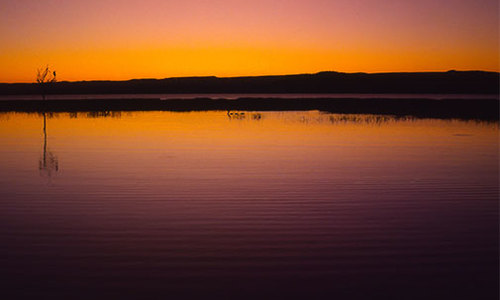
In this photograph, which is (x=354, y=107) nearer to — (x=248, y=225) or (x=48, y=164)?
(x=48, y=164)

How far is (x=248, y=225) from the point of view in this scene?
9.83 meters

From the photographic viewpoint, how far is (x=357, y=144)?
77.6 ft

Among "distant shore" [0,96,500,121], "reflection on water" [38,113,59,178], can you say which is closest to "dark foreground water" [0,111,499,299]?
"reflection on water" [38,113,59,178]

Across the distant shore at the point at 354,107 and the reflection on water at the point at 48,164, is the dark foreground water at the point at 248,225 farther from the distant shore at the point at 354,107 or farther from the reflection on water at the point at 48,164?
the distant shore at the point at 354,107

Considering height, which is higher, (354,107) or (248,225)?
(354,107)

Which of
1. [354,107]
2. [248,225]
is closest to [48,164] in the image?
[248,225]

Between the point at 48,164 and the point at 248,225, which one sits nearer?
the point at 248,225

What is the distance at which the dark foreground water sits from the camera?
7059mm

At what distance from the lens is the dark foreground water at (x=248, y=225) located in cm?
706

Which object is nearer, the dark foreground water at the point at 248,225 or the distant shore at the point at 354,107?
the dark foreground water at the point at 248,225

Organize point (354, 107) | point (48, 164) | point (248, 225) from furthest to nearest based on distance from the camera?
1. point (354, 107)
2. point (48, 164)
3. point (248, 225)

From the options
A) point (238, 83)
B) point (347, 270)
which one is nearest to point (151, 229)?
point (347, 270)

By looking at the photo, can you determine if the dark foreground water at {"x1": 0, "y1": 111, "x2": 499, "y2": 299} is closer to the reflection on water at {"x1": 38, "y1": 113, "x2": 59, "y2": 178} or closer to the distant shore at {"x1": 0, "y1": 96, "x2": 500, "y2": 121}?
the reflection on water at {"x1": 38, "y1": 113, "x2": 59, "y2": 178}

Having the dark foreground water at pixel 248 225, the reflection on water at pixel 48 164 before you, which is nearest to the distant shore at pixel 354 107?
the dark foreground water at pixel 248 225
